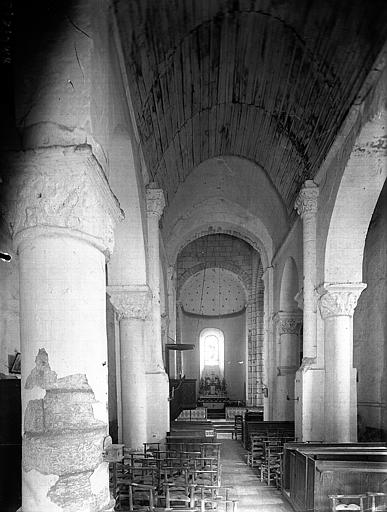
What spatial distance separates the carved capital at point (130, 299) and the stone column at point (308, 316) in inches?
160

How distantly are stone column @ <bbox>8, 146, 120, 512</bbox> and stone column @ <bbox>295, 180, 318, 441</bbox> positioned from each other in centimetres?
779

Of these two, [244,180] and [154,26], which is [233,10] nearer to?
[154,26]

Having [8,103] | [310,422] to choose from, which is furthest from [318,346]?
[8,103]

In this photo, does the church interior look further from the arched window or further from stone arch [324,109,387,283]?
the arched window

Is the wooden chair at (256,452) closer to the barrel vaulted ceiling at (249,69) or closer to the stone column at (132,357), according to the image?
the stone column at (132,357)

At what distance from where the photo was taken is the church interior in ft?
15.5

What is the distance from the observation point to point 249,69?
34.5 feet

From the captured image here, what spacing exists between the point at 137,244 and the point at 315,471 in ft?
16.9

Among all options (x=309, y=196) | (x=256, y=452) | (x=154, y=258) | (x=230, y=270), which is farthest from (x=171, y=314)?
(x=309, y=196)

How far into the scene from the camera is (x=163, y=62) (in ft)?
28.6

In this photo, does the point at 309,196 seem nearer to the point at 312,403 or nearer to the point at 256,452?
the point at 312,403

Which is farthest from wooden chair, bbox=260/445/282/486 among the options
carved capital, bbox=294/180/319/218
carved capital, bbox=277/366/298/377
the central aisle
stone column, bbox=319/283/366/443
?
carved capital, bbox=277/366/298/377

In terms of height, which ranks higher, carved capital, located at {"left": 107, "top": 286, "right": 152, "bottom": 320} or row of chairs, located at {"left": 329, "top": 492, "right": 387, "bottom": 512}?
carved capital, located at {"left": 107, "top": 286, "right": 152, "bottom": 320}

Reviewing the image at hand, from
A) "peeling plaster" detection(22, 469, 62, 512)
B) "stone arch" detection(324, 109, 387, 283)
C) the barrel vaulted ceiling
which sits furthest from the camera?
"stone arch" detection(324, 109, 387, 283)
